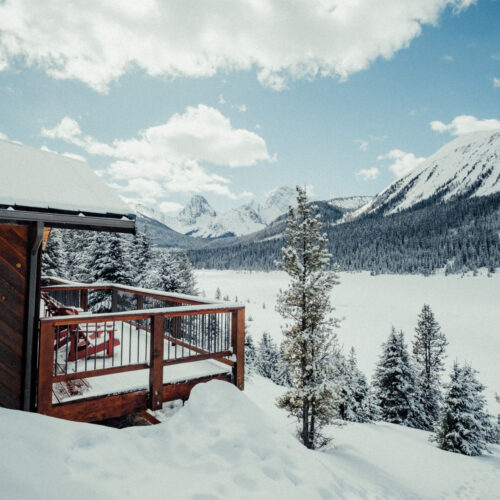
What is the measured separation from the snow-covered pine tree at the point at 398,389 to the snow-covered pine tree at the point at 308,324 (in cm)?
1240

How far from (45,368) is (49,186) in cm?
243

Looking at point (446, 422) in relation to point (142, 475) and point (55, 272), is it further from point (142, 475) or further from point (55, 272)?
point (55, 272)

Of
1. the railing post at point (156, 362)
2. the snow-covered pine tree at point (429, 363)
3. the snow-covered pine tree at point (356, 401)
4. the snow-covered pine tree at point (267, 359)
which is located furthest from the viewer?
the snow-covered pine tree at point (267, 359)

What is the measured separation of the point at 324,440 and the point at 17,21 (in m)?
19.6

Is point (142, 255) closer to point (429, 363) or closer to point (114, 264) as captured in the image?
point (114, 264)

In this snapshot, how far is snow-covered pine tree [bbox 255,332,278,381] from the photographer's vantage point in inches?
1484

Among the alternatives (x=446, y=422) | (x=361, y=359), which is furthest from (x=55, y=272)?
(x=361, y=359)

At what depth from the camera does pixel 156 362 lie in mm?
4281

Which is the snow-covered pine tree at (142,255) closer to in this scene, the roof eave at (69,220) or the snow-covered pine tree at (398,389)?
the snow-covered pine tree at (398,389)

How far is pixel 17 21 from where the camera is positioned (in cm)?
848

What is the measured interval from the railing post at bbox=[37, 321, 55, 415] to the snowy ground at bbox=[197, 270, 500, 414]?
122ft

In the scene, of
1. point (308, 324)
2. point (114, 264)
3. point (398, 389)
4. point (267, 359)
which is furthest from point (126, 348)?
point (267, 359)

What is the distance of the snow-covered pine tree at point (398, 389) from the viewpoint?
2503 cm

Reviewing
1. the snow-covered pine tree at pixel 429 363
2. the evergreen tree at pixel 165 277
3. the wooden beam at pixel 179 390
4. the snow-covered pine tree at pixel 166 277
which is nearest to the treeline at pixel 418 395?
the snow-covered pine tree at pixel 429 363
